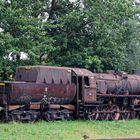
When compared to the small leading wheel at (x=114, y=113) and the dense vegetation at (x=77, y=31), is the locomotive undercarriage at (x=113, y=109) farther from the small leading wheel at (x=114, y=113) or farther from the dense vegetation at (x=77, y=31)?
the dense vegetation at (x=77, y=31)

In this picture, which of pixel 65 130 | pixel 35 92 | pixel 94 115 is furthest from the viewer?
pixel 94 115

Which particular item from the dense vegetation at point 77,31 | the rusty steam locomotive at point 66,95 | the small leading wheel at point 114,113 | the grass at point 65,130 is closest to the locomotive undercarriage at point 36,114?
→ the rusty steam locomotive at point 66,95

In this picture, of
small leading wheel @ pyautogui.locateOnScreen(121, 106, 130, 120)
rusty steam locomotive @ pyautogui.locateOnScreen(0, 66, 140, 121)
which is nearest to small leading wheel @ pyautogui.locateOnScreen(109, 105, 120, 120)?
rusty steam locomotive @ pyautogui.locateOnScreen(0, 66, 140, 121)

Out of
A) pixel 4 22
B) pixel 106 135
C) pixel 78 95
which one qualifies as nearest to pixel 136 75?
pixel 78 95

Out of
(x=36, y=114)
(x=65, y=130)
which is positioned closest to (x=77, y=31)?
(x=36, y=114)

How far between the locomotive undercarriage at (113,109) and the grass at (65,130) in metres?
1.97

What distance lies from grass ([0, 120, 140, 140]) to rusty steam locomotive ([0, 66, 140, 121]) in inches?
48.8

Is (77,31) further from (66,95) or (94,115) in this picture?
(66,95)

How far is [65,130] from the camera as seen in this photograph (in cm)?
1936

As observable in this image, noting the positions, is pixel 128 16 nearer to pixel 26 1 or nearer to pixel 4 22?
pixel 26 1

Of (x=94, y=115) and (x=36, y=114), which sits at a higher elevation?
(x=36, y=114)

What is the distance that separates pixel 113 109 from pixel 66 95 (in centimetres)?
387

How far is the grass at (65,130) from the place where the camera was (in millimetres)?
17203

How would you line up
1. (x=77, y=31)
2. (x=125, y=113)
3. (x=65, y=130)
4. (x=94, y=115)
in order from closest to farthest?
1. (x=65, y=130)
2. (x=94, y=115)
3. (x=125, y=113)
4. (x=77, y=31)
